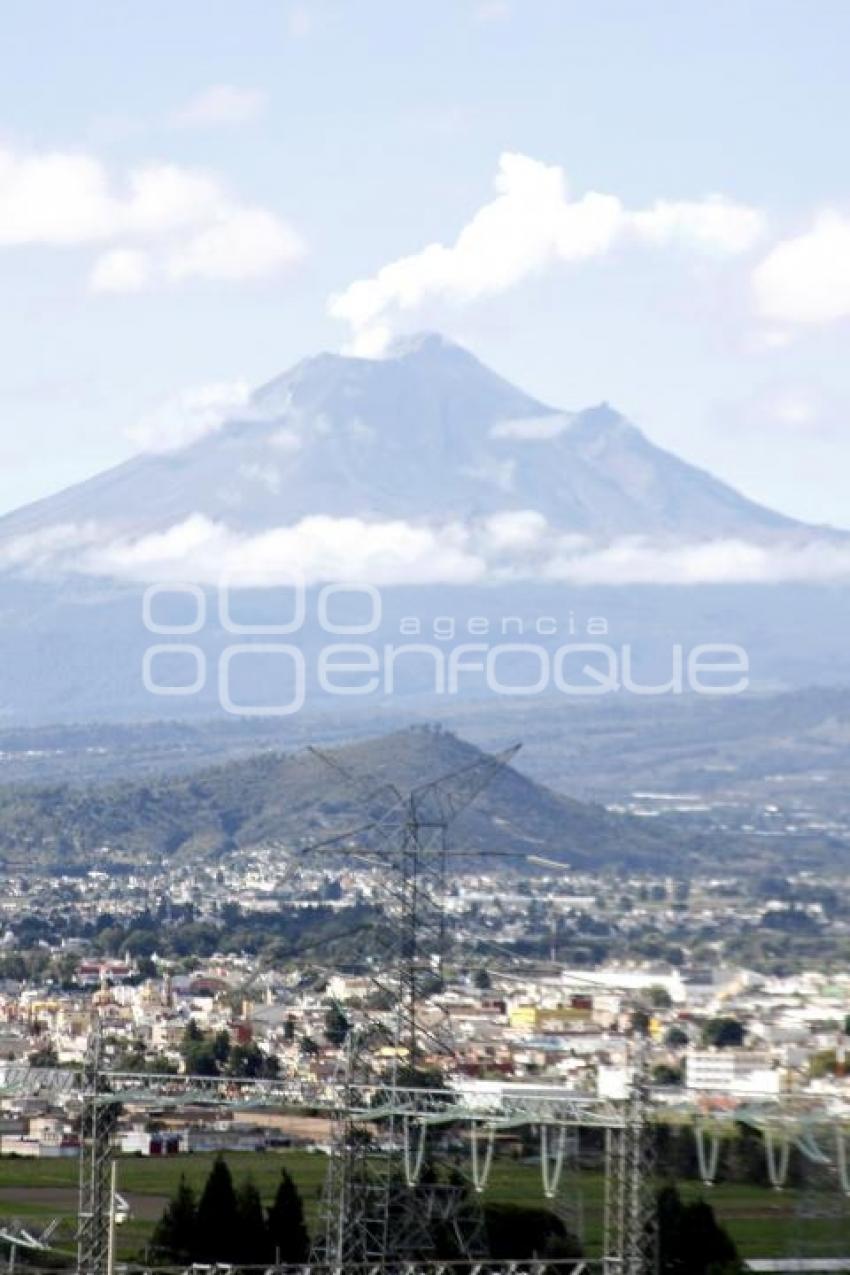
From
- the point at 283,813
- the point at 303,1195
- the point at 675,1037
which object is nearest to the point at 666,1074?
the point at 675,1037

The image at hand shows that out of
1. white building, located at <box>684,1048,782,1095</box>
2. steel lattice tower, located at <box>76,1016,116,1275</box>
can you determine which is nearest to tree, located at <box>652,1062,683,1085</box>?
white building, located at <box>684,1048,782,1095</box>

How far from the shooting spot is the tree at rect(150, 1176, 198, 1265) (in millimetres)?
36875

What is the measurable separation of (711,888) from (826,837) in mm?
31446

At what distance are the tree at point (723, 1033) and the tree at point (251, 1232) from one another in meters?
23.0

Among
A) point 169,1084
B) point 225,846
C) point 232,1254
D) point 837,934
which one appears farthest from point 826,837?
point 232,1254

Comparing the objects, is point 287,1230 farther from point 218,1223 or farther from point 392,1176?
point 392,1176

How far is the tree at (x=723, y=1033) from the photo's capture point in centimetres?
6162

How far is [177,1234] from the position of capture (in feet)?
123

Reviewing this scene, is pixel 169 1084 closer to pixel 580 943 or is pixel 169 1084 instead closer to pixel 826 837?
Result: pixel 580 943

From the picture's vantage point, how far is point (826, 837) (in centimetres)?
14662

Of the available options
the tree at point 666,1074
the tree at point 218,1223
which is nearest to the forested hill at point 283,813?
the tree at point 666,1074

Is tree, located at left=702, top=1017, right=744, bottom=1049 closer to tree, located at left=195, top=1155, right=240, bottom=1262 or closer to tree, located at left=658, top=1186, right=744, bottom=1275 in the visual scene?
tree, located at left=195, top=1155, right=240, bottom=1262

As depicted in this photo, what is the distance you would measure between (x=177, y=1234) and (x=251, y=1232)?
Answer: 75 cm

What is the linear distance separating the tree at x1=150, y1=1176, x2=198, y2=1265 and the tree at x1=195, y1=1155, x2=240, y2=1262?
9cm
